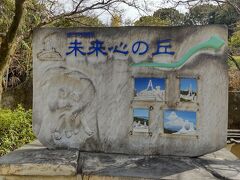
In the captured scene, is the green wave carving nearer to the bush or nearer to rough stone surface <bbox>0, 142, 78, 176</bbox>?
rough stone surface <bbox>0, 142, 78, 176</bbox>

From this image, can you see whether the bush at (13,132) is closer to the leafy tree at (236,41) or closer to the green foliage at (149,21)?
the green foliage at (149,21)

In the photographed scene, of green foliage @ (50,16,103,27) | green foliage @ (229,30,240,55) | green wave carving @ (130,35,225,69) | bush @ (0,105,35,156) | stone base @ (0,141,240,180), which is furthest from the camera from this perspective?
green foliage @ (229,30,240,55)

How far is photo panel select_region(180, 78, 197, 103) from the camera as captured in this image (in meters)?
4.38

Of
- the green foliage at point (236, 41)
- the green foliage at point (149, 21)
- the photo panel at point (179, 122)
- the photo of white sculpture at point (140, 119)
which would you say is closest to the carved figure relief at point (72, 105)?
the photo of white sculpture at point (140, 119)

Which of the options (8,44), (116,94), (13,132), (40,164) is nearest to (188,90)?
(116,94)

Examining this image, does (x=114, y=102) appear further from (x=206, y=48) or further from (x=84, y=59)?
(x=206, y=48)

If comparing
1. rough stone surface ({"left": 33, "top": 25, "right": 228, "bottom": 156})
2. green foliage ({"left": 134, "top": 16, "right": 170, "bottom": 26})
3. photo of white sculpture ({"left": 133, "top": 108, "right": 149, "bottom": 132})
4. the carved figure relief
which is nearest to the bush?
rough stone surface ({"left": 33, "top": 25, "right": 228, "bottom": 156})

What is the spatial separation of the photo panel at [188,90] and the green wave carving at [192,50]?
20cm

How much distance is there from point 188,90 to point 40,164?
1.84 meters

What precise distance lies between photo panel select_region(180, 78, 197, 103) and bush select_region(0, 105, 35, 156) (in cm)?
368

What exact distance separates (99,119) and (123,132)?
13.0 inches

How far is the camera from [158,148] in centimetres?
447

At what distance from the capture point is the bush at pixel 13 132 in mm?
6847

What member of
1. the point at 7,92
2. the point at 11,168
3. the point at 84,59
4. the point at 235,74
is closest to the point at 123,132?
the point at 84,59
